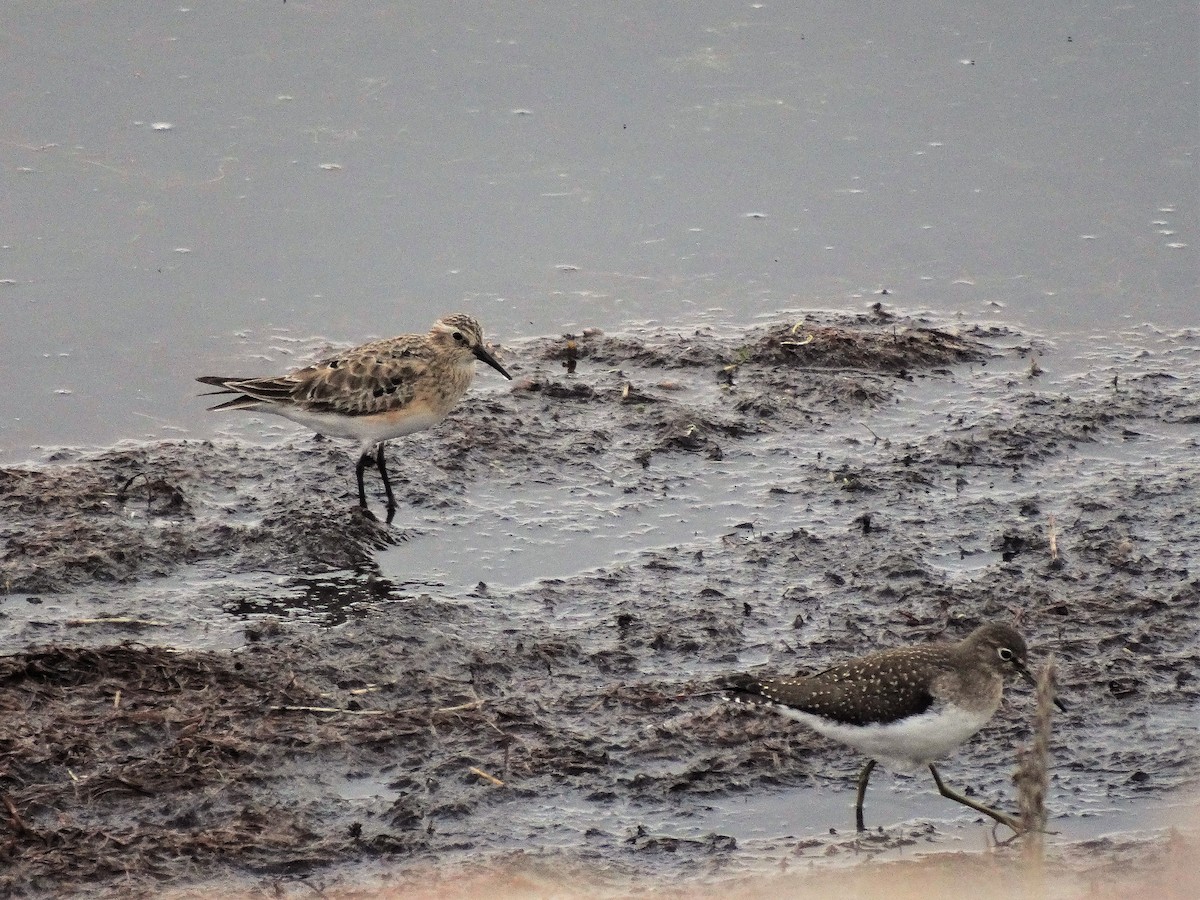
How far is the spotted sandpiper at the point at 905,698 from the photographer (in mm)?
7605

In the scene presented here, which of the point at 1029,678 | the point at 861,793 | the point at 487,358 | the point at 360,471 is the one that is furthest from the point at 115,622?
the point at 1029,678

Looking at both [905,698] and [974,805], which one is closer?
[905,698]

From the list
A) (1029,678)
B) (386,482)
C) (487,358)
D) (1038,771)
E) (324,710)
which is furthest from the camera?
(487,358)

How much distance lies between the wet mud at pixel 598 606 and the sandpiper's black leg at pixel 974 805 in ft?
0.49

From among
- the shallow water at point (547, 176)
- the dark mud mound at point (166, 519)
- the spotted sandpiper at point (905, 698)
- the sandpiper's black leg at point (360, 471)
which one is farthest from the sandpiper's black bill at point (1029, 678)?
the shallow water at point (547, 176)

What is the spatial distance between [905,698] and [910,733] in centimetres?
16

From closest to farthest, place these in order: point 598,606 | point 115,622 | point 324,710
→ point 324,710
point 115,622
point 598,606

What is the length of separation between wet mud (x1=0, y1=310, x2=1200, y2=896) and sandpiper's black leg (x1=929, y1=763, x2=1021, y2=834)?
150 millimetres

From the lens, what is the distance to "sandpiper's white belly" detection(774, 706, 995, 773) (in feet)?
24.9

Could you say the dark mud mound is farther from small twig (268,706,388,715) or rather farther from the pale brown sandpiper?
small twig (268,706,388,715)

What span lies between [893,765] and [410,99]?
8.16 m

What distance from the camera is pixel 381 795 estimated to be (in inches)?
305

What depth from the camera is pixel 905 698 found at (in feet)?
25.1

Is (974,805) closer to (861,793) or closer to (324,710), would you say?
(861,793)
